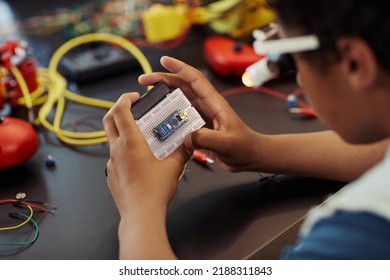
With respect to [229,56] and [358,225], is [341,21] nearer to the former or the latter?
[358,225]

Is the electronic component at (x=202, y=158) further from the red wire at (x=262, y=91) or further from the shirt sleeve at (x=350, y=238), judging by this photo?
the shirt sleeve at (x=350, y=238)

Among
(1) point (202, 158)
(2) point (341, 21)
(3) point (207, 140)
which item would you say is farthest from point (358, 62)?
(1) point (202, 158)

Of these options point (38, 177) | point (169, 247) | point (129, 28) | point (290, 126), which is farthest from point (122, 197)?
point (129, 28)

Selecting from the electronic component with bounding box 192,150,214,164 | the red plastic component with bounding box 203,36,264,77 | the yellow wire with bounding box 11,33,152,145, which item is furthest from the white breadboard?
the red plastic component with bounding box 203,36,264,77

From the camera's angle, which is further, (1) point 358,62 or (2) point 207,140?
(2) point 207,140

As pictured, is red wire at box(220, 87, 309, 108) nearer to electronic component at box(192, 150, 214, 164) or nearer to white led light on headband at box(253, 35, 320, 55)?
electronic component at box(192, 150, 214, 164)

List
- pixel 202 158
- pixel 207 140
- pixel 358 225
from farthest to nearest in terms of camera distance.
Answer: pixel 202 158, pixel 207 140, pixel 358 225

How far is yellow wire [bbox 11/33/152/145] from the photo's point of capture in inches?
36.5

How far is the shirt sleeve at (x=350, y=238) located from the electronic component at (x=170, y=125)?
0.94 ft

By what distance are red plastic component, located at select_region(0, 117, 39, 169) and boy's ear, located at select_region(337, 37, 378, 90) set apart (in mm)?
550

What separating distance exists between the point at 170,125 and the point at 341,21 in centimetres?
32

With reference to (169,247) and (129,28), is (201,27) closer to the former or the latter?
(129,28)

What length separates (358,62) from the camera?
501mm
